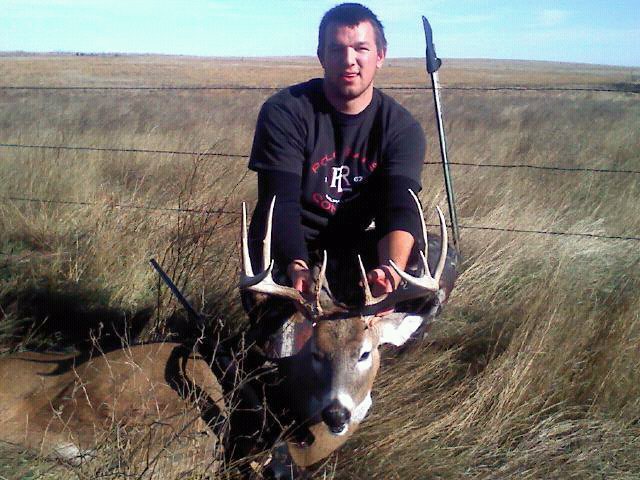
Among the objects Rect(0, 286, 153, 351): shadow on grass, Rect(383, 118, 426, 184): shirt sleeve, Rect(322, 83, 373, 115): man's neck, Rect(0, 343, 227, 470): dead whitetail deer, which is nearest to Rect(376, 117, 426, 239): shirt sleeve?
Rect(383, 118, 426, 184): shirt sleeve

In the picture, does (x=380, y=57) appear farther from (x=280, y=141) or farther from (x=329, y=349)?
(x=329, y=349)

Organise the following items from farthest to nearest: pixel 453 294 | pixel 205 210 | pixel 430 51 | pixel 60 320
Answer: pixel 205 210 < pixel 430 51 < pixel 453 294 < pixel 60 320

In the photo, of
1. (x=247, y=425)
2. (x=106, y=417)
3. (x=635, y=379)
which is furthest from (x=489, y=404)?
(x=106, y=417)

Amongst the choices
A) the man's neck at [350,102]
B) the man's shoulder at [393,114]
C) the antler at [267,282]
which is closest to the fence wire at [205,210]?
the man's neck at [350,102]

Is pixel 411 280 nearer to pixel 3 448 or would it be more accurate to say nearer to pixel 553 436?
pixel 553 436

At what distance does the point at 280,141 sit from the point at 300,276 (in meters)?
0.86

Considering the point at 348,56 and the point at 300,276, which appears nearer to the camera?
the point at 300,276

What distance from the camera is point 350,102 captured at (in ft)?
11.9

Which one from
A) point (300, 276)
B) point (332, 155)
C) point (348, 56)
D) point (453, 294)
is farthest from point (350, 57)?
point (453, 294)

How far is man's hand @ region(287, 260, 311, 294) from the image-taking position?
3066mm

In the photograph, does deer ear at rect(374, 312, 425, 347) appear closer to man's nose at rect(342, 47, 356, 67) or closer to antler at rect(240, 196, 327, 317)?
antler at rect(240, 196, 327, 317)

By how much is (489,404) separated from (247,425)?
45.7 inches

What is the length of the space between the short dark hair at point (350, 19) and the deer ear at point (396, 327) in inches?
57.4

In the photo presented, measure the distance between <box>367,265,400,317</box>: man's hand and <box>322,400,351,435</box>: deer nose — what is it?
0.46 m
